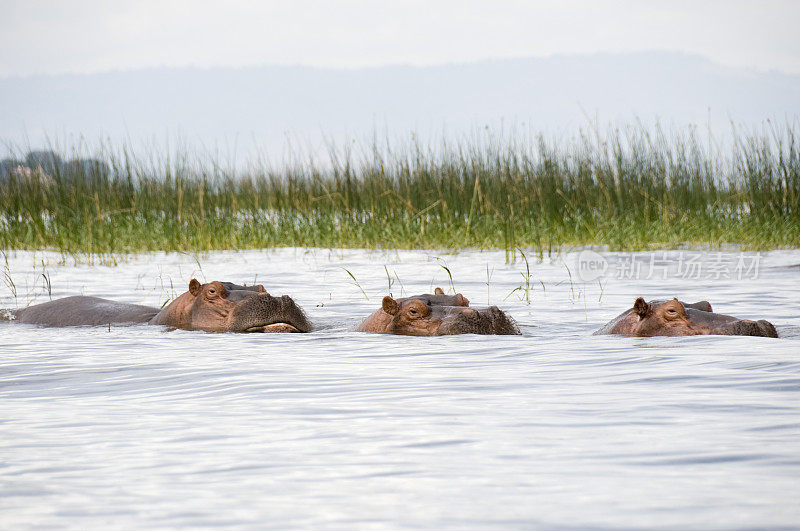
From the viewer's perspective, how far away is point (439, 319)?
3932 millimetres

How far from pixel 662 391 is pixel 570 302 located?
2.98 meters

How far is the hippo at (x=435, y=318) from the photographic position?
3807 mm

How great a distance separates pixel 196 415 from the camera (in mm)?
2479

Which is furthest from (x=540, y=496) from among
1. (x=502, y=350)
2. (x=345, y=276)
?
(x=345, y=276)

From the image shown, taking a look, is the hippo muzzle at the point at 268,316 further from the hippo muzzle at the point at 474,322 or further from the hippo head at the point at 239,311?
the hippo muzzle at the point at 474,322

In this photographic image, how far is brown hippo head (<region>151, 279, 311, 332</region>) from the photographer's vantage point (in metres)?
4.25

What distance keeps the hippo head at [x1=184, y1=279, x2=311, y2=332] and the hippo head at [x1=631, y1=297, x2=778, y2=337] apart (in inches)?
56.4

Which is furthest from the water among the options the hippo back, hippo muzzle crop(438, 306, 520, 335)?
the hippo back

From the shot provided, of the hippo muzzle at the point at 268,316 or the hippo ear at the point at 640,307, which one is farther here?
the hippo muzzle at the point at 268,316

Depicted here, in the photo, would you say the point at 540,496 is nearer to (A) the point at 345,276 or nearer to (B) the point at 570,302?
(B) the point at 570,302

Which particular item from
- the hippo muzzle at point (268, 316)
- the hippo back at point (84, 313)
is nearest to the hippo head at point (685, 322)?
the hippo muzzle at point (268, 316)

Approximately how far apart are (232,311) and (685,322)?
1.90m

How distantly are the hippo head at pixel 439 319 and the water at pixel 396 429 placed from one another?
0.08m

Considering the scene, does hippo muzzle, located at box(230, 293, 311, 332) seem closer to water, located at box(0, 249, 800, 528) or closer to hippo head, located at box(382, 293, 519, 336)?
water, located at box(0, 249, 800, 528)
